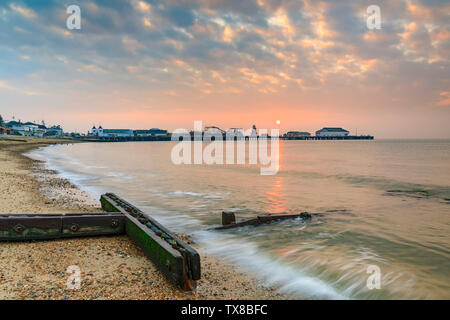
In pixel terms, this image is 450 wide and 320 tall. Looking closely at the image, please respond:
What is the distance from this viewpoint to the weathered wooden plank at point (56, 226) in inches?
222

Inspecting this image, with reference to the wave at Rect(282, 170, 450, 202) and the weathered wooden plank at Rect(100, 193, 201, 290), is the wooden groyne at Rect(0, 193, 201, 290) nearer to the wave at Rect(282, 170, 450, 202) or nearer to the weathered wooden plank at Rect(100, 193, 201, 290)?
the weathered wooden plank at Rect(100, 193, 201, 290)

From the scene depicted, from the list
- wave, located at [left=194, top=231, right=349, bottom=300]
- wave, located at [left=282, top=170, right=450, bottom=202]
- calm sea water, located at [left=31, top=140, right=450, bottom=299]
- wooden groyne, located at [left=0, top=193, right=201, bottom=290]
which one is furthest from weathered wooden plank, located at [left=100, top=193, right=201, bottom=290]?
wave, located at [left=282, top=170, right=450, bottom=202]

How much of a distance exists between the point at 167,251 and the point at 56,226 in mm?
3012

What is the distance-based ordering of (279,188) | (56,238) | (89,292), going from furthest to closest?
(279,188), (56,238), (89,292)

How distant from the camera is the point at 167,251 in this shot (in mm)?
4434

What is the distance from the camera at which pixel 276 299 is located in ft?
16.5

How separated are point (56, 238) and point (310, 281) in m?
5.51

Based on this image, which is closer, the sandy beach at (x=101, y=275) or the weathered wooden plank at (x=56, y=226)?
the sandy beach at (x=101, y=275)

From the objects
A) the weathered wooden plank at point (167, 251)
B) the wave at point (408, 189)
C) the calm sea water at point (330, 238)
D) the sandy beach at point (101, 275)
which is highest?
the weathered wooden plank at point (167, 251)

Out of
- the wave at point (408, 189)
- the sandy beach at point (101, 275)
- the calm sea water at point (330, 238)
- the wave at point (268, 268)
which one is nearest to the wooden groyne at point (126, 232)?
the sandy beach at point (101, 275)

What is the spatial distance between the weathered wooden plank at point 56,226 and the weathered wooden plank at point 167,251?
39 centimetres

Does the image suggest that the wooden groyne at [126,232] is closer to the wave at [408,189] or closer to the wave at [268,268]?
the wave at [268,268]
